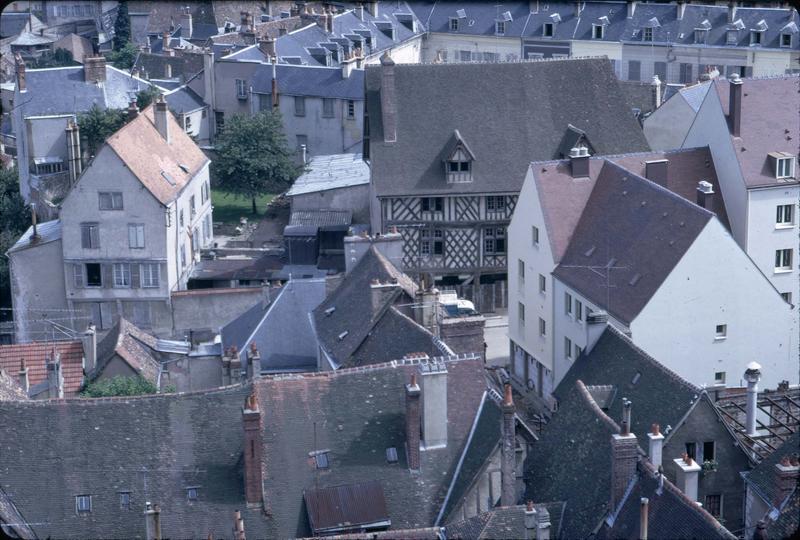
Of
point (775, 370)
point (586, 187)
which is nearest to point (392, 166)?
point (586, 187)

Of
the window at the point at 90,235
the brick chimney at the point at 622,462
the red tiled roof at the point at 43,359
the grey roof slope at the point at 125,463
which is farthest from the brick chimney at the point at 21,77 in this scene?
the brick chimney at the point at 622,462

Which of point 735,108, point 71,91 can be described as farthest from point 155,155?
point 735,108

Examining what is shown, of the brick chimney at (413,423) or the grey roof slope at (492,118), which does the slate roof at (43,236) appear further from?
the brick chimney at (413,423)

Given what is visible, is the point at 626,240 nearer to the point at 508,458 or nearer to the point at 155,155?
the point at 508,458

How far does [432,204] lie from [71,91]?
819 inches

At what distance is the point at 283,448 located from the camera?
29391mm

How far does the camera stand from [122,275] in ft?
166

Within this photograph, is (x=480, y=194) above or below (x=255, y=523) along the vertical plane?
above

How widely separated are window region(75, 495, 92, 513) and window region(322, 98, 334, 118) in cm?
4206

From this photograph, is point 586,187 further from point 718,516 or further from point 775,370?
point 718,516

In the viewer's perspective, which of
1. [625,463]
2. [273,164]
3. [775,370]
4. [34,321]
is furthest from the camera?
[273,164]

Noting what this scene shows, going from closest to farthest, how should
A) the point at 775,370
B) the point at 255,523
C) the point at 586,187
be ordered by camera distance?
the point at 255,523
the point at 775,370
the point at 586,187

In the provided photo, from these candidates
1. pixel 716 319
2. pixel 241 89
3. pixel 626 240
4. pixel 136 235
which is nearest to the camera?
pixel 716 319

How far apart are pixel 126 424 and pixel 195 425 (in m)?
1.35
